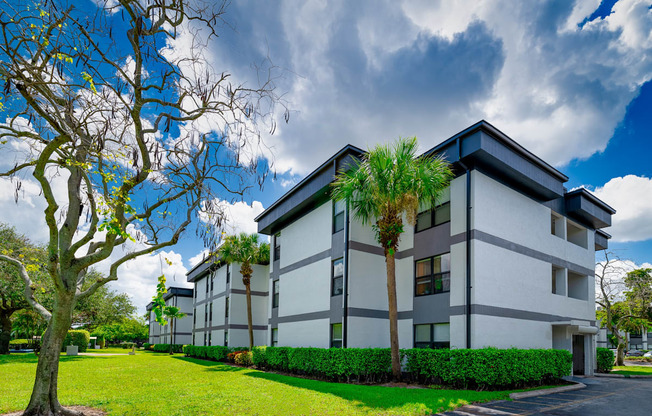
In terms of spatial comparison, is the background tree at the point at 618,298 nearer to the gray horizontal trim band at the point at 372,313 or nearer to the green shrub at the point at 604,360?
the green shrub at the point at 604,360

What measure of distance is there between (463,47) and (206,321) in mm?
34524

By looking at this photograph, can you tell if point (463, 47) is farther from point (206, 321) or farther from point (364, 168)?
point (206, 321)

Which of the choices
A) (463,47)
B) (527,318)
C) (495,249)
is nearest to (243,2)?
(463,47)

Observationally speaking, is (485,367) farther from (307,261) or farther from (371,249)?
(307,261)

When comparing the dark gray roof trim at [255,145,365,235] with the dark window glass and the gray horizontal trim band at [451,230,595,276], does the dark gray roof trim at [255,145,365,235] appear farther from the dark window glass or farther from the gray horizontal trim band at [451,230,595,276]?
the gray horizontal trim band at [451,230,595,276]

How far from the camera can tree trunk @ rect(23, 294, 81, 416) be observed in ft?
28.5

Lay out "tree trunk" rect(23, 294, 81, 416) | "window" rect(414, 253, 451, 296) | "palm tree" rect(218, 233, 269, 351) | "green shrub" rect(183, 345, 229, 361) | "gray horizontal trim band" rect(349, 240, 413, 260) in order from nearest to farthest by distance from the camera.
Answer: "tree trunk" rect(23, 294, 81, 416)
"window" rect(414, 253, 451, 296)
"gray horizontal trim band" rect(349, 240, 413, 260)
"palm tree" rect(218, 233, 269, 351)
"green shrub" rect(183, 345, 229, 361)

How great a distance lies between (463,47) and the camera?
1475cm

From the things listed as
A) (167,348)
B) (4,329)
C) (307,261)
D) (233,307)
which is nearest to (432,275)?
(307,261)

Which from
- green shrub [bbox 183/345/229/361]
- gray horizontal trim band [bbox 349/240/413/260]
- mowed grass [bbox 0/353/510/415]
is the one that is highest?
gray horizontal trim band [bbox 349/240/413/260]

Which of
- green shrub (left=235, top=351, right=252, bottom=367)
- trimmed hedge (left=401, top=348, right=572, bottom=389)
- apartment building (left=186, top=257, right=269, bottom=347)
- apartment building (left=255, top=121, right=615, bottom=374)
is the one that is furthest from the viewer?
apartment building (left=186, top=257, right=269, bottom=347)

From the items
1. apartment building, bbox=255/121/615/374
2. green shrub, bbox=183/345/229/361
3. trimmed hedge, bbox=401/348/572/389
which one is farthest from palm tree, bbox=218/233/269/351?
trimmed hedge, bbox=401/348/572/389

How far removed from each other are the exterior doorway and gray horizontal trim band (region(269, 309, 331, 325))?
13.2 metres

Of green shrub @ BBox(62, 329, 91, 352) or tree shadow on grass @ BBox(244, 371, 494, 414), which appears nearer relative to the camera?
tree shadow on grass @ BBox(244, 371, 494, 414)
